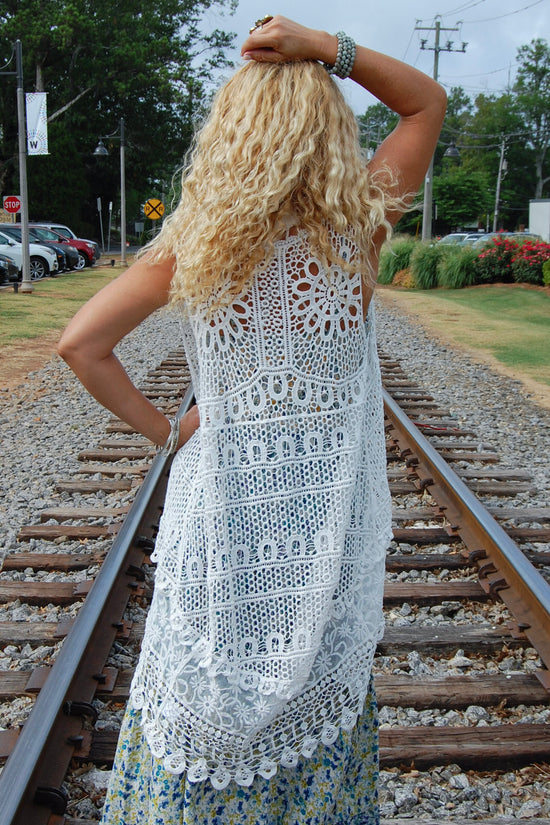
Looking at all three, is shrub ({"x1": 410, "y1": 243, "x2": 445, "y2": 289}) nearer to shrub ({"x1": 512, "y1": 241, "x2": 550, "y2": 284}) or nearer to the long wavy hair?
shrub ({"x1": 512, "y1": 241, "x2": 550, "y2": 284})

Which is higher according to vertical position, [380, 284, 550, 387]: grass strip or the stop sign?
the stop sign

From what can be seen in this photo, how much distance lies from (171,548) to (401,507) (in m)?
3.56

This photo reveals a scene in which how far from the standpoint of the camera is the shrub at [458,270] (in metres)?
24.4

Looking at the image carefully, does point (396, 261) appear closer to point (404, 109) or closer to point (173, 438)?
point (404, 109)

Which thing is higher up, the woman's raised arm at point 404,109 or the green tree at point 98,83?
the green tree at point 98,83

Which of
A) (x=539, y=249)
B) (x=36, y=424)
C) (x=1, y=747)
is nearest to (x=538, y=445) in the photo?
(x=36, y=424)

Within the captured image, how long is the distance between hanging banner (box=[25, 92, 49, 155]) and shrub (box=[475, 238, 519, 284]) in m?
12.5

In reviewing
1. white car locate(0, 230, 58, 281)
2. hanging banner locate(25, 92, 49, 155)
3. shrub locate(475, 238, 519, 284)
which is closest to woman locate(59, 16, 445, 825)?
hanging banner locate(25, 92, 49, 155)

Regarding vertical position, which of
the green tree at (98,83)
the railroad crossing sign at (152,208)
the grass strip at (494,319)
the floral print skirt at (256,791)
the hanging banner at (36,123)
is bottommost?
the grass strip at (494,319)

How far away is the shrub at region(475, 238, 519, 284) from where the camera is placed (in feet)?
79.6

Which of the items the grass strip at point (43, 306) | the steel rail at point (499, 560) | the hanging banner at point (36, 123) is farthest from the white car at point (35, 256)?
the steel rail at point (499, 560)

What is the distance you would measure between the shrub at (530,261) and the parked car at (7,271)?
13.8 m

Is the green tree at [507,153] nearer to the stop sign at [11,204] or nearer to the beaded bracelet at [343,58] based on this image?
the stop sign at [11,204]

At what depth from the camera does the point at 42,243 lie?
28438 millimetres
